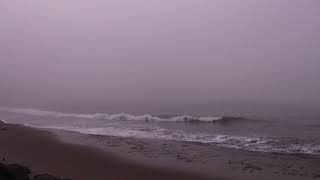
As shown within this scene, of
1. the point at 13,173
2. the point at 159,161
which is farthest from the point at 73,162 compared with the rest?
the point at 13,173

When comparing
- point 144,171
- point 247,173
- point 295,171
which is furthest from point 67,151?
point 295,171

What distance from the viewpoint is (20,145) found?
17.7 m

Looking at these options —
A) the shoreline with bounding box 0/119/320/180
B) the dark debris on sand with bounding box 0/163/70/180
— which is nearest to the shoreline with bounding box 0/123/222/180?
the shoreline with bounding box 0/119/320/180

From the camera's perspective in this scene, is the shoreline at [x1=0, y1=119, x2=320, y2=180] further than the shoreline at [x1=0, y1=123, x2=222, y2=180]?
Yes

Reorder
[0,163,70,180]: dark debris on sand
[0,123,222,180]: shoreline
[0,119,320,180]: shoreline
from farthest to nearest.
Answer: [0,119,320,180]: shoreline < [0,123,222,180]: shoreline < [0,163,70,180]: dark debris on sand

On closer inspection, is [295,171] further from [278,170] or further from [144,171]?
[144,171]

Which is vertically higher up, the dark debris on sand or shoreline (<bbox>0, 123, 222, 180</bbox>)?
the dark debris on sand

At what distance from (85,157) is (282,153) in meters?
7.38

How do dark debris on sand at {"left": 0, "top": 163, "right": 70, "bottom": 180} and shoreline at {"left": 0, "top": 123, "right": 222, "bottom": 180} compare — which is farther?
shoreline at {"left": 0, "top": 123, "right": 222, "bottom": 180}

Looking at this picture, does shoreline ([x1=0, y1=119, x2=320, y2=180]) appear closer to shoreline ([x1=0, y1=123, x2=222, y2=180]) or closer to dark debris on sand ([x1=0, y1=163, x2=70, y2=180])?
shoreline ([x1=0, y1=123, x2=222, y2=180])

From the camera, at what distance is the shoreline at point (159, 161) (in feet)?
41.0

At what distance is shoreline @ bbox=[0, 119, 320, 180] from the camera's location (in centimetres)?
1251

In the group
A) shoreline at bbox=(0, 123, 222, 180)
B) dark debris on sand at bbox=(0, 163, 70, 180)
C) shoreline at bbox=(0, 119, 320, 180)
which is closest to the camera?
dark debris on sand at bbox=(0, 163, 70, 180)

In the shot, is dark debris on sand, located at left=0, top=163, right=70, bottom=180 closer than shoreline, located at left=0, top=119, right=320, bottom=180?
Yes
